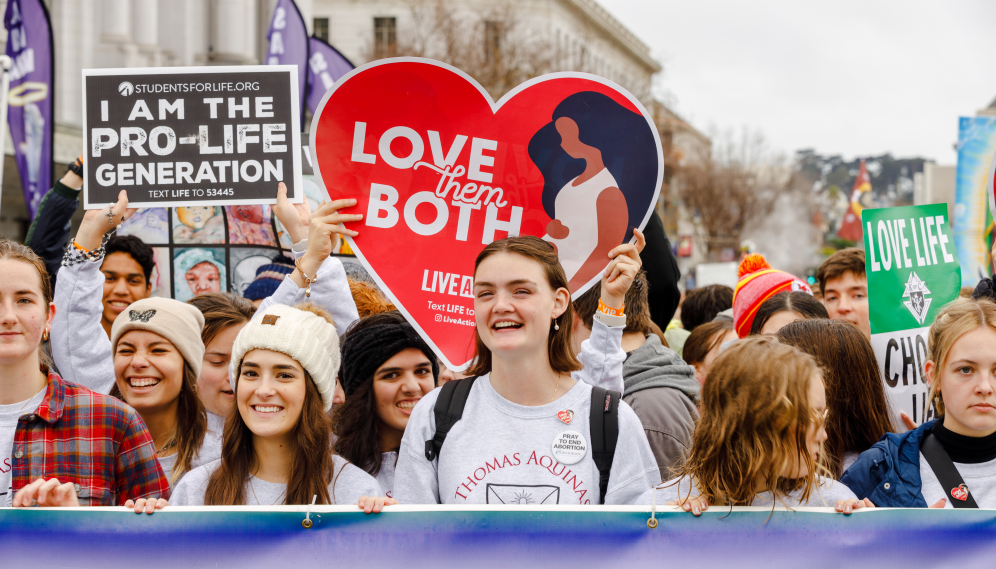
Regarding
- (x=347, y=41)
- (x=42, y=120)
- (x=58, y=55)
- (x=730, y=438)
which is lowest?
(x=730, y=438)

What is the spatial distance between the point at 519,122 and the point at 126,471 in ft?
6.30

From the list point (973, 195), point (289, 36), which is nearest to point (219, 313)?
point (973, 195)

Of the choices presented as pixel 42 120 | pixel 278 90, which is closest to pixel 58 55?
pixel 42 120

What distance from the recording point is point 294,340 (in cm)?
296

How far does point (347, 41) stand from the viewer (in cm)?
4869

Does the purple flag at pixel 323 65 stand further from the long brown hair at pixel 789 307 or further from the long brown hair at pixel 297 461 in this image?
the long brown hair at pixel 297 461

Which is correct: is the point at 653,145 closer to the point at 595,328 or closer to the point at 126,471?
the point at 595,328

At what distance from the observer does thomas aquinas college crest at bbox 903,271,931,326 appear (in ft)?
13.4

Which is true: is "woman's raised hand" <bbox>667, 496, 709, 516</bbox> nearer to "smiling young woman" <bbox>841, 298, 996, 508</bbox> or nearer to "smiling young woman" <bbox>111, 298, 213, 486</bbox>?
"smiling young woman" <bbox>841, 298, 996, 508</bbox>

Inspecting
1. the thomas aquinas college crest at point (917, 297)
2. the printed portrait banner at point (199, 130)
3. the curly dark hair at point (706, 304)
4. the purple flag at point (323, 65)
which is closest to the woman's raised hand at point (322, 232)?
the printed portrait banner at point (199, 130)

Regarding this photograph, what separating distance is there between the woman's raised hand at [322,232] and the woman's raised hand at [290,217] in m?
0.12

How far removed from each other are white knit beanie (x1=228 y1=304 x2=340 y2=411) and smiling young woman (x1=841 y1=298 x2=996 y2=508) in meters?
1.71


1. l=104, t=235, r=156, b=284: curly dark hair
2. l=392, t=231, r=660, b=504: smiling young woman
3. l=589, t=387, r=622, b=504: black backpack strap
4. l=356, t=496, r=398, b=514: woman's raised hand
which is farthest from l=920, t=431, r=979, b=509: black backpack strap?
l=104, t=235, r=156, b=284: curly dark hair

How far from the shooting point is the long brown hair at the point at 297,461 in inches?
111
